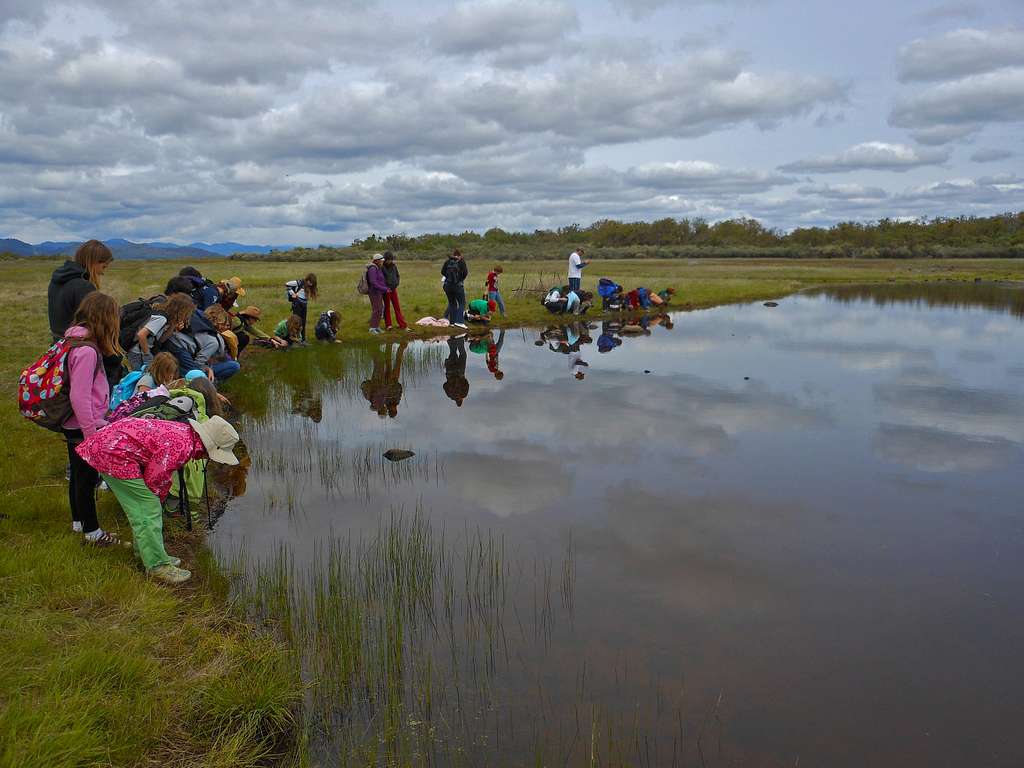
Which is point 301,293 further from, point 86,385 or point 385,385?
point 86,385

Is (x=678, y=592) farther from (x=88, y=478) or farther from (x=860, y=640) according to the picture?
(x=88, y=478)

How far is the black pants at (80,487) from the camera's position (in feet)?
19.6

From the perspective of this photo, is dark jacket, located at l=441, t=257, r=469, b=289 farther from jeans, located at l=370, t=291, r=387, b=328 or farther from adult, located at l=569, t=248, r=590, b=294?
adult, located at l=569, t=248, r=590, b=294

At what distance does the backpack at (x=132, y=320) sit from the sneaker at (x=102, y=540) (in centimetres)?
307

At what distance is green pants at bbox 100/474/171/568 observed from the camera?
5.63 metres

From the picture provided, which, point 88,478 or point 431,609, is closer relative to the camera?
point 431,609

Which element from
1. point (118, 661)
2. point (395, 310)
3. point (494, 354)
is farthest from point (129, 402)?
point (395, 310)

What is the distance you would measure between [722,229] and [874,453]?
115 meters

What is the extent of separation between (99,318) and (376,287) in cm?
1317

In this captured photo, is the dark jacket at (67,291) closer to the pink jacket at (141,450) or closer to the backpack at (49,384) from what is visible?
the backpack at (49,384)

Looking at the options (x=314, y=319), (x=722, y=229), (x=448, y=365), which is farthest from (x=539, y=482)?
(x=722, y=229)

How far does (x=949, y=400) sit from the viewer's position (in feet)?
42.3

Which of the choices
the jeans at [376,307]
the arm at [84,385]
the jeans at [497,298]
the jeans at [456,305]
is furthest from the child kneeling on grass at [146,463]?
the jeans at [497,298]

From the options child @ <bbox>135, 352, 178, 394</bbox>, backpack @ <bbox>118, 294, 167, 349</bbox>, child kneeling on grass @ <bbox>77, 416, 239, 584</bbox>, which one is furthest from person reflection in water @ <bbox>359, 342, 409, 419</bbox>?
child kneeling on grass @ <bbox>77, 416, 239, 584</bbox>
